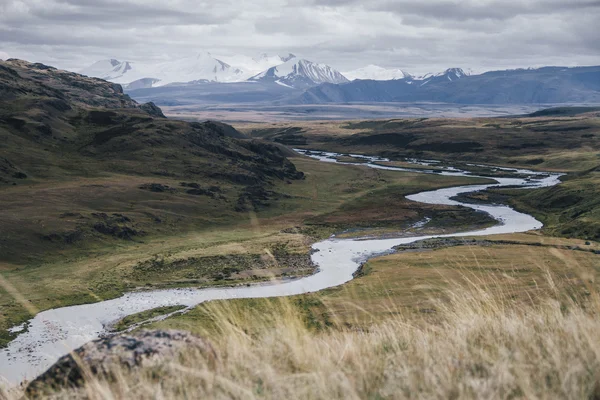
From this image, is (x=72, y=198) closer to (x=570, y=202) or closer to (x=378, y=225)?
(x=378, y=225)

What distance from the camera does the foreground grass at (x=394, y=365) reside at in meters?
6.30

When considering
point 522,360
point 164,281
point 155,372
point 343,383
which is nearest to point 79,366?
point 155,372

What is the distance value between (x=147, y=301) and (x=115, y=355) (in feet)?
160

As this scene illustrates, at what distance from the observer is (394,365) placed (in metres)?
7.21

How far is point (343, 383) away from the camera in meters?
6.33

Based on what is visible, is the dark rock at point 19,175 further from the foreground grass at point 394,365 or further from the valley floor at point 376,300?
the foreground grass at point 394,365

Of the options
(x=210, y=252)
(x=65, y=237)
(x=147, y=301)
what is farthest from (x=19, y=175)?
(x=147, y=301)

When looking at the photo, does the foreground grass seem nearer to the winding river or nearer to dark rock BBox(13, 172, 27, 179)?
the winding river

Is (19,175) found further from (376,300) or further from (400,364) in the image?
(400,364)

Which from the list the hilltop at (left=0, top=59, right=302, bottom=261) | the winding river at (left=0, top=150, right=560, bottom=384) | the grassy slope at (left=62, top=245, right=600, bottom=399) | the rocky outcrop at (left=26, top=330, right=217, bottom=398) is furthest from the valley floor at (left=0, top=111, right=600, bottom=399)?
the hilltop at (left=0, top=59, right=302, bottom=261)

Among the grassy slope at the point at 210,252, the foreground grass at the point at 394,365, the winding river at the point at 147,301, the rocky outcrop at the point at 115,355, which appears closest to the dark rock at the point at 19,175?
the grassy slope at the point at 210,252

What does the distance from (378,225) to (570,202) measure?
37.9 metres

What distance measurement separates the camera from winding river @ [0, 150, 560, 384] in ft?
125

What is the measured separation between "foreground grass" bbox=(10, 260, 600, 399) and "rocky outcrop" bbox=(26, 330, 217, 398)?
0.17 metres
